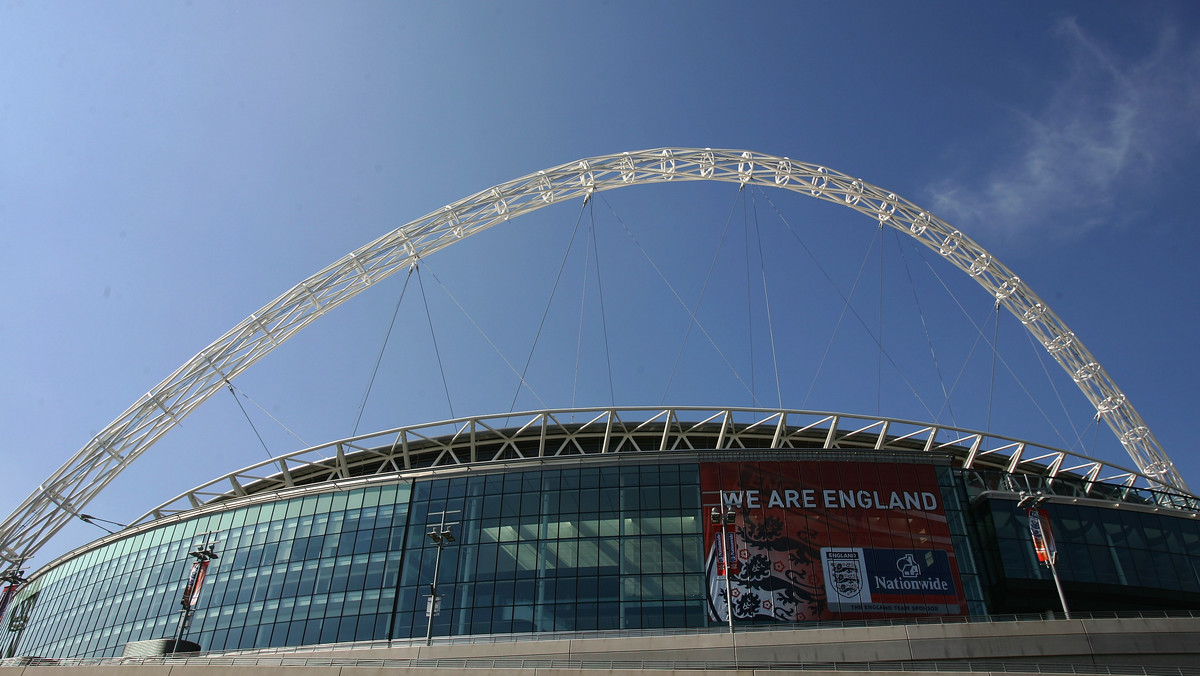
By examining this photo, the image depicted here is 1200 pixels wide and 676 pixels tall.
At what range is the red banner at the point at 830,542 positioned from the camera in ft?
133

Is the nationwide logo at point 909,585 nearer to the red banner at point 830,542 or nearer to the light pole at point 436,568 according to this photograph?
the red banner at point 830,542

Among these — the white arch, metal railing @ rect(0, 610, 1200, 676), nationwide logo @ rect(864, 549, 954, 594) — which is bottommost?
metal railing @ rect(0, 610, 1200, 676)

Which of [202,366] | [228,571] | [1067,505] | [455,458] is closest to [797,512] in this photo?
[1067,505]

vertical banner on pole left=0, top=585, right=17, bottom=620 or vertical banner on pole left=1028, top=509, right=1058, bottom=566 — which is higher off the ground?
vertical banner on pole left=1028, top=509, right=1058, bottom=566

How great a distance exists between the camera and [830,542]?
1667 inches

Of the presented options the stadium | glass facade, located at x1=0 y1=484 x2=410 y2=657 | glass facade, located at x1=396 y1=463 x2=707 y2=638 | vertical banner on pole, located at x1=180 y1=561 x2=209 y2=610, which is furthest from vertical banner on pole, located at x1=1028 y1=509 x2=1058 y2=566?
vertical banner on pole, located at x1=180 y1=561 x2=209 y2=610

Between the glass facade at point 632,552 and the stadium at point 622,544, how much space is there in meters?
→ 0.13

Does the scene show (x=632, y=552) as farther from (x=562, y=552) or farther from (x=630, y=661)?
(x=630, y=661)

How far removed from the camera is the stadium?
37.6m

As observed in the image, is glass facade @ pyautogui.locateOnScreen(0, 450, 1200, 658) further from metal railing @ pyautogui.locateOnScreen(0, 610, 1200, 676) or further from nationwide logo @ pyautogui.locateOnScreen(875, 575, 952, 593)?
metal railing @ pyautogui.locateOnScreen(0, 610, 1200, 676)

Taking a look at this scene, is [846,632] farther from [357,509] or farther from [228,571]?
[228,571]

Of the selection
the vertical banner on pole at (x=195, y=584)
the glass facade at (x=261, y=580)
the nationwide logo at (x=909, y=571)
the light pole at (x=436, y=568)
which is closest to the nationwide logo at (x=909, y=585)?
the nationwide logo at (x=909, y=571)

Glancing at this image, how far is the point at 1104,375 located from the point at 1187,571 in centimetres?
2421

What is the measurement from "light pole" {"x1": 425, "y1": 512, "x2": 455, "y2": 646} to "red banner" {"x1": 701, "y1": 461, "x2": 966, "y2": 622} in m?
14.2
